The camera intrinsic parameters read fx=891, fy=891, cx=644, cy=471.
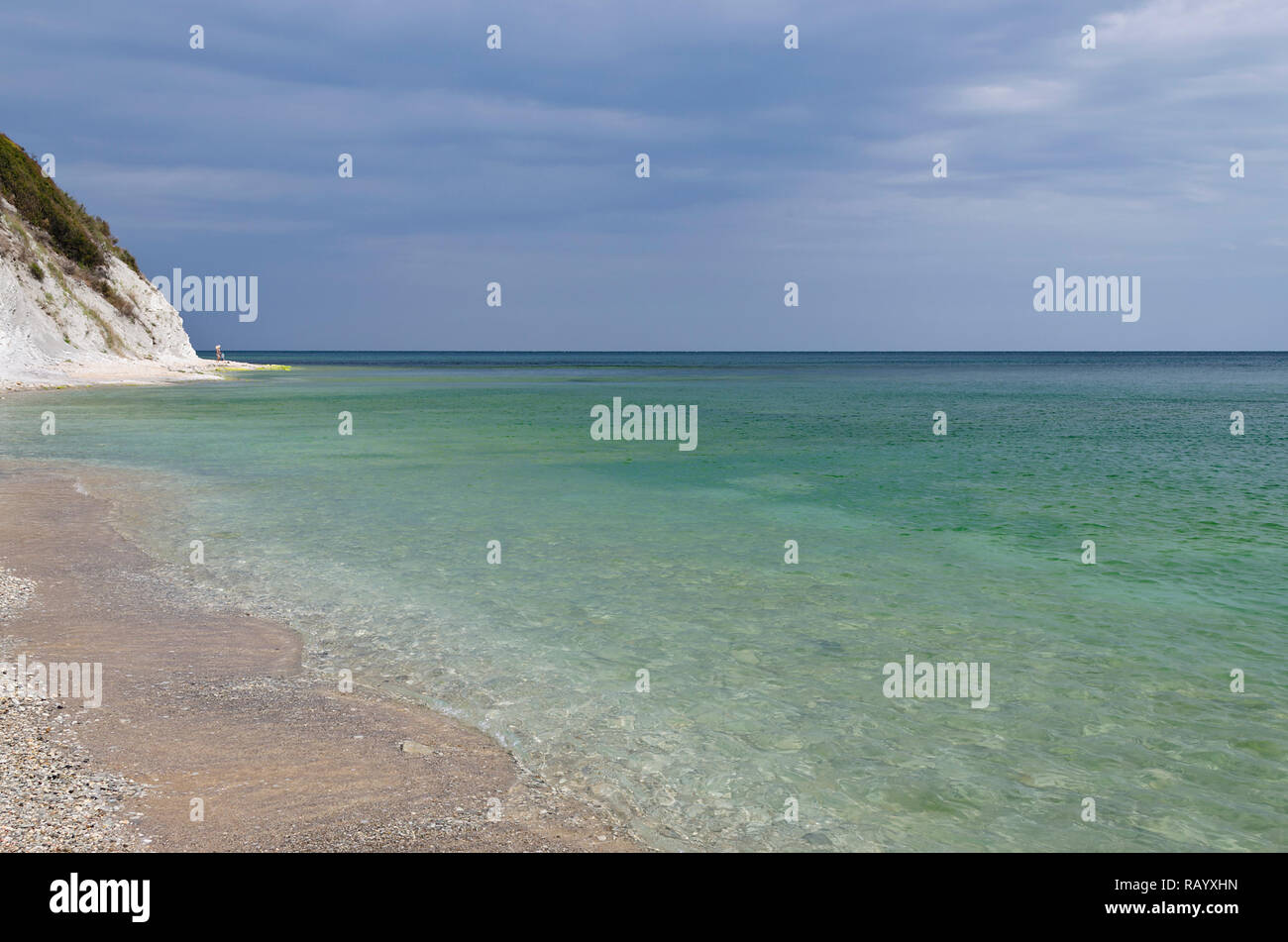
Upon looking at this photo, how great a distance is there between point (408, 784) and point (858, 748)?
3.44 m

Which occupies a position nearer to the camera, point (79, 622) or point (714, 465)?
point (79, 622)

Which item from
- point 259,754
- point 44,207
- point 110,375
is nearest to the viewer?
point 259,754

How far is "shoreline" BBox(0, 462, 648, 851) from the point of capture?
→ 17.8 ft

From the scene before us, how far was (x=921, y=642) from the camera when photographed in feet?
31.5

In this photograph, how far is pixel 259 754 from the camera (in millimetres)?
6531

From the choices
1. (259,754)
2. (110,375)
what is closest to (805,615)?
(259,754)

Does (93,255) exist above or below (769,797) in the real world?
above

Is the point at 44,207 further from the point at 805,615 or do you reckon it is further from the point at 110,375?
the point at 805,615

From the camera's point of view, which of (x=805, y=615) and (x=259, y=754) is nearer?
(x=259, y=754)

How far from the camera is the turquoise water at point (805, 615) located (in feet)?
20.8

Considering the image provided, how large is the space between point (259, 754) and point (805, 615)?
248 inches

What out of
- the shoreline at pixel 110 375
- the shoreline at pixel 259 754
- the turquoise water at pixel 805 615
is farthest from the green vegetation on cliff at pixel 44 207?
the shoreline at pixel 259 754

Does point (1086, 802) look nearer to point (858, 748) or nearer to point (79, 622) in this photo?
point (858, 748)
